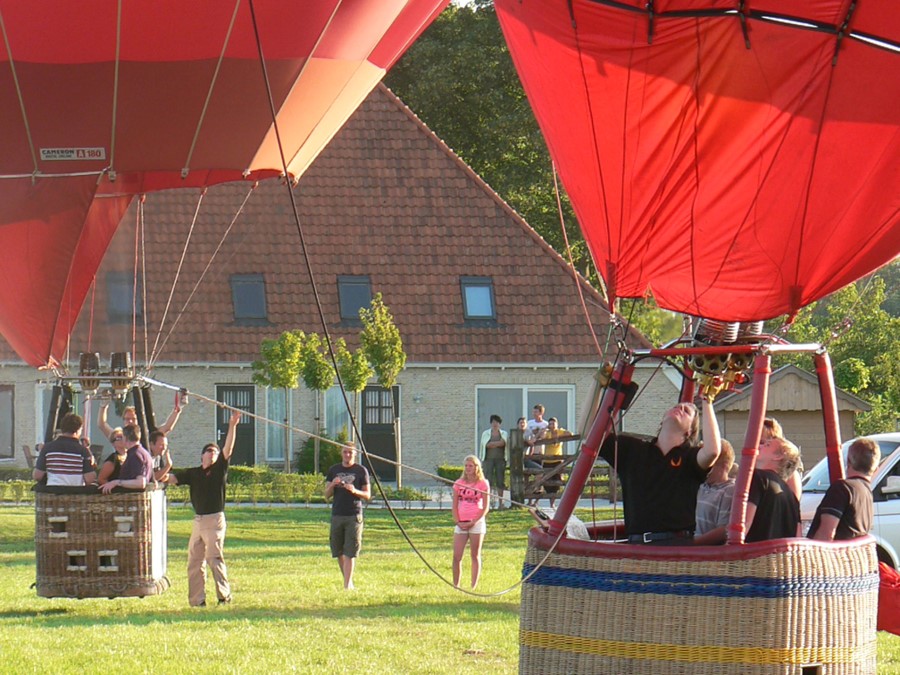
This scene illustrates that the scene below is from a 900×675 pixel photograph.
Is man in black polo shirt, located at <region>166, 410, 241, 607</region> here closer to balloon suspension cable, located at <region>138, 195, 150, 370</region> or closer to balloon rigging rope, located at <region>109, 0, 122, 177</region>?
balloon suspension cable, located at <region>138, 195, 150, 370</region>

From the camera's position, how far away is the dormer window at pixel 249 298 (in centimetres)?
2898

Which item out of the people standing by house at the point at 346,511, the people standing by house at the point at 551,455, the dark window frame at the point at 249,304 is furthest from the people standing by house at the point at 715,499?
the dark window frame at the point at 249,304

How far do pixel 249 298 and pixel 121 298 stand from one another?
1621 centimetres

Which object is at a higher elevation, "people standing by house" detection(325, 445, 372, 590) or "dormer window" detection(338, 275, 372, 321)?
"dormer window" detection(338, 275, 372, 321)

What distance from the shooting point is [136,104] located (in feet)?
36.9

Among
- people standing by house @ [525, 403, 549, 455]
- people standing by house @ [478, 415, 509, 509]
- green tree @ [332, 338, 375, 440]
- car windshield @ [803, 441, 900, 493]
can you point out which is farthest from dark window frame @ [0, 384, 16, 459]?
car windshield @ [803, 441, 900, 493]

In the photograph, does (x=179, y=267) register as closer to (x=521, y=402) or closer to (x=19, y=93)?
(x=19, y=93)

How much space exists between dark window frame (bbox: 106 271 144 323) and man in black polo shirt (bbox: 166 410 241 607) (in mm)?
1292

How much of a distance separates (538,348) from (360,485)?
52.4ft

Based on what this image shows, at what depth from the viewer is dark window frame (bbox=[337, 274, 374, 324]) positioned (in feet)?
97.6

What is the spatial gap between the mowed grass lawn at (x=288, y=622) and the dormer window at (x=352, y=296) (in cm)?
1174

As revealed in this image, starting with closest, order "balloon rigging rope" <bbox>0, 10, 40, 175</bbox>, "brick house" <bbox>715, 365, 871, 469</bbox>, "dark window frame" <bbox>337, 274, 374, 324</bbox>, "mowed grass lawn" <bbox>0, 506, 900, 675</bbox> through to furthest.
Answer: "mowed grass lawn" <bbox>0, 506, 900, 675</bbox> < "balloon rigging rope" <bbox>0, 10, 40, 175</bbox> < "brick house" <bbox>715, 365, 871, 469</bbox> < "dark window frame" <bbox>337, 274, 374, 324</bbox>

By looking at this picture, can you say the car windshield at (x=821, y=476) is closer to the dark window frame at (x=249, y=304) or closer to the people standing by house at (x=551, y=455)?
the people standing by house at (x=551, y=455)

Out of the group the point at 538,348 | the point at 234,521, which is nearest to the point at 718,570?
the point at 234,521
